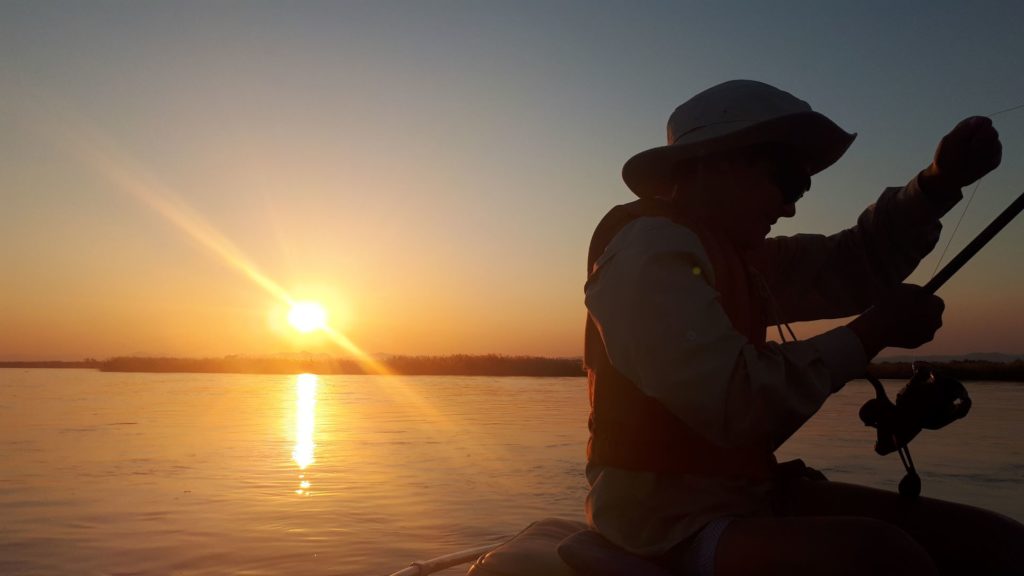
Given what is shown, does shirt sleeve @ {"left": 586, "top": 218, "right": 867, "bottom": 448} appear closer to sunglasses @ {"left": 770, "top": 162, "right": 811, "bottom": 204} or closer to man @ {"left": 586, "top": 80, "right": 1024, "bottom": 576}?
man @ {"left": 586, "top": 80, "right": 1024, "bottom": 576}

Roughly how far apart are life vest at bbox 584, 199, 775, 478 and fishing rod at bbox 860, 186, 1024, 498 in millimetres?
470

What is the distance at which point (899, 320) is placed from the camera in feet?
7.28

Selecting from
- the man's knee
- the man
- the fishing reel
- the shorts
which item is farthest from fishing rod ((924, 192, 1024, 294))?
the shorts

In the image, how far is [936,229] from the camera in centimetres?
309

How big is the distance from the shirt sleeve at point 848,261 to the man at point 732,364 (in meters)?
0.12

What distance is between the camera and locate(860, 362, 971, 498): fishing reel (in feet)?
8.74

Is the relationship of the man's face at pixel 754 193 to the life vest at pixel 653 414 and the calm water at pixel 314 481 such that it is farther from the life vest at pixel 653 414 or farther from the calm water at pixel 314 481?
the calm water at pixel 314 481

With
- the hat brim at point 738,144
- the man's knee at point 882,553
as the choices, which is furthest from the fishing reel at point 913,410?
the hat brim at point 738,144

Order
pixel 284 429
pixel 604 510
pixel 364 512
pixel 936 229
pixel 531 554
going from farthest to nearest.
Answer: pixel 284 429
pixel 364 512
pixel 936 229
pixel 531 554
pixel 604 510

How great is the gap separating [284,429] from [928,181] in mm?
16056

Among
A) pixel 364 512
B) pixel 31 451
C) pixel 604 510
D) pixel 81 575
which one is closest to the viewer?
pixel 604 510

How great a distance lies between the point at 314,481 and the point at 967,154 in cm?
886

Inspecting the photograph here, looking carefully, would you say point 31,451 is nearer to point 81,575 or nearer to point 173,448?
point 173,448

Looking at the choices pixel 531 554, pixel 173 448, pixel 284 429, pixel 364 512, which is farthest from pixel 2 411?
pixel 531 554
